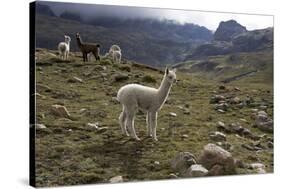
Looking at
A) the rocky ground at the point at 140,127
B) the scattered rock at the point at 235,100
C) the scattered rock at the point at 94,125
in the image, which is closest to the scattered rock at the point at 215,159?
the rocky ground at the point at 140,127

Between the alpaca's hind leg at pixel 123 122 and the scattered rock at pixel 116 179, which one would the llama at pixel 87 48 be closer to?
the alpaca's hind leg at pixel 123 122

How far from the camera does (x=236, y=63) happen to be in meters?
10.1

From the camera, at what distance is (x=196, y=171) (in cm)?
915

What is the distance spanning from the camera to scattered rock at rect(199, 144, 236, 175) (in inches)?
363

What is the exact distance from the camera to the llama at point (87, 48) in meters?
8.70

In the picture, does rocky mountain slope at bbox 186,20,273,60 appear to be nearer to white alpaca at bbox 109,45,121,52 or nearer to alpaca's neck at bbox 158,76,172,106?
alpaca's neck at bbox 158,76,172,106

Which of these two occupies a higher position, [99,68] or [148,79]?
[99,68]

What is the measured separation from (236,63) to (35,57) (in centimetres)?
359

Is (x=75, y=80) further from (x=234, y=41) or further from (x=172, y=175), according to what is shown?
(x=234, y=41)

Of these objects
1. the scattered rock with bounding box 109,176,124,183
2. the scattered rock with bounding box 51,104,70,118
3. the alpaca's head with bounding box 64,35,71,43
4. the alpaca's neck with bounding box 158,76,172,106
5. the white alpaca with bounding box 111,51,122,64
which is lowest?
the scattered rock with bounding box 109,176,124,183

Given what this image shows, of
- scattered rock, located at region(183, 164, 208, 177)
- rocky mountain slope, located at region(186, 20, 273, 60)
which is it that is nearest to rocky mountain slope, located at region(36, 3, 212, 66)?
rocky mountain slope, located at region(186, 20, 273, 60)

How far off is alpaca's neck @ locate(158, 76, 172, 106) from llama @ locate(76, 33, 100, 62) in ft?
3.51

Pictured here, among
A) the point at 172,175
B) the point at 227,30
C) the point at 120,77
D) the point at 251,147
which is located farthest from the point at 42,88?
the point at 251,147

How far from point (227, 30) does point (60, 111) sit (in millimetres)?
3198
